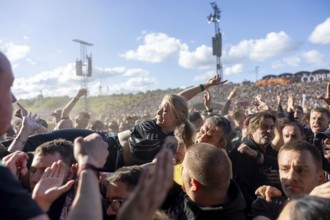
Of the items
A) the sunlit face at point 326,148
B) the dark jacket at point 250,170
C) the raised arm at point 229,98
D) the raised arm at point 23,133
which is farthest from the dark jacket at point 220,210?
the raised arm at point 229,98

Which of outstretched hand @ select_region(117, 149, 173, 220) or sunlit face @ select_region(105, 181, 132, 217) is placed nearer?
outstretched hand @ select_region(117, 149, 173, 220)

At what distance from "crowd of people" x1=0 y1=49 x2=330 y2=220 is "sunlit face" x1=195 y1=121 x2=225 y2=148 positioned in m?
0.01

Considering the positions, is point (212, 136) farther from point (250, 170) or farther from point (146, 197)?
point (146, 197)

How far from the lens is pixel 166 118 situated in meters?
3.59

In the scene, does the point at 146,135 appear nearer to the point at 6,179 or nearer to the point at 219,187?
the point at 219,187

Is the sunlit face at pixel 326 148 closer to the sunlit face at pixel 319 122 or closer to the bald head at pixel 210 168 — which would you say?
the bald head at pixel 210 168

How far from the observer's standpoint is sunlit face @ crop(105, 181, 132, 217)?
228 centimetres

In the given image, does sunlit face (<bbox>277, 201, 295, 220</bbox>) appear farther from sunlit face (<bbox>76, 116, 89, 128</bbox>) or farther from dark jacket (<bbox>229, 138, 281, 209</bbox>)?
sunlit face (<bbox>76, 116, 89, 128</bbox>)

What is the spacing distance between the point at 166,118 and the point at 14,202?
2.49 m

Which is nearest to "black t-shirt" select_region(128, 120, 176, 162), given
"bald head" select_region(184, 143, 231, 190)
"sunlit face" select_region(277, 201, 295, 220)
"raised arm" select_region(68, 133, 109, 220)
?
"bald head" select_region(184, 143, 231, 190)

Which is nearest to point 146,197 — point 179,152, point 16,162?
point 16,162

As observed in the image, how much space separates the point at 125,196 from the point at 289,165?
113 centimetres

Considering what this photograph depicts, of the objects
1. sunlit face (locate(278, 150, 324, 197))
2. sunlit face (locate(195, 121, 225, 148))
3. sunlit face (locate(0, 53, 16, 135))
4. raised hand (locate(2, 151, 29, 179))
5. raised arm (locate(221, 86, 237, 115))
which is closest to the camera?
sunlit face (locate(0, 53, 16, 135))

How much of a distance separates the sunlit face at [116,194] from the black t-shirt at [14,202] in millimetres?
1115
